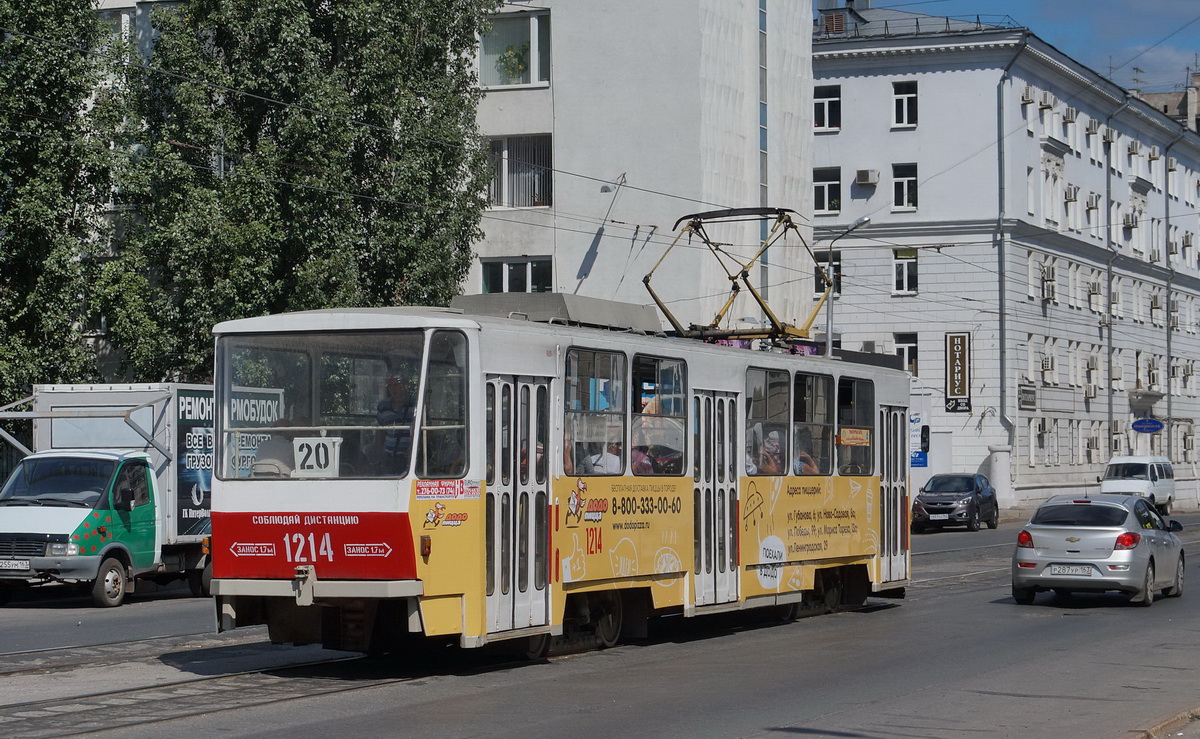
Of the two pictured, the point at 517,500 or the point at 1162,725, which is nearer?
the point at 1162,725

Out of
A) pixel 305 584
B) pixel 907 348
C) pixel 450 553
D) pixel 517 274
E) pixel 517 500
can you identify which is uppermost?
pixel 517 274

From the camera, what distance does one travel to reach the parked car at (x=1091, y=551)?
20891 mm

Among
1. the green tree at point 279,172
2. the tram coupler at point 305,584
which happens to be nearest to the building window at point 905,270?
the green tree at point 279,172

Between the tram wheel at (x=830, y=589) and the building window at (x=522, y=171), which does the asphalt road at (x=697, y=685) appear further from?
the building window at (x=522, y=171)

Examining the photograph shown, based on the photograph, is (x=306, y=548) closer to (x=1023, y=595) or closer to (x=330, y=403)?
(x=330, y=403)

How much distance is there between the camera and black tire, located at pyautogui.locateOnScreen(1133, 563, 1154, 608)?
21047 mm

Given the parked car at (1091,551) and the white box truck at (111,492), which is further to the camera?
the white box truck at (111,492)

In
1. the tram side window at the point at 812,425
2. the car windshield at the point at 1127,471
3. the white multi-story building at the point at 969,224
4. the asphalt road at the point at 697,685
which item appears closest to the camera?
the asphalt road at the point at 697,685

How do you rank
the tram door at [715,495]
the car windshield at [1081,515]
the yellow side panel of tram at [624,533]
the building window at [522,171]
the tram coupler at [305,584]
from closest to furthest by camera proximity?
1. the tram coupler at [305,584]
2. the yellow side panel of tram at [624,533]
3. the tram door at [715,495]
4. the car windshield at [1081,515]
5. the building window at [522,171]

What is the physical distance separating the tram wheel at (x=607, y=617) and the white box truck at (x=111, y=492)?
28.4ft

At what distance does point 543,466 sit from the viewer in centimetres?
1390

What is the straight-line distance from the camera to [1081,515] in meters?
21.4

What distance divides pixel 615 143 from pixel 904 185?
72.4ft

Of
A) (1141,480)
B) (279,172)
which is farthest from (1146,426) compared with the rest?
(279,172)
